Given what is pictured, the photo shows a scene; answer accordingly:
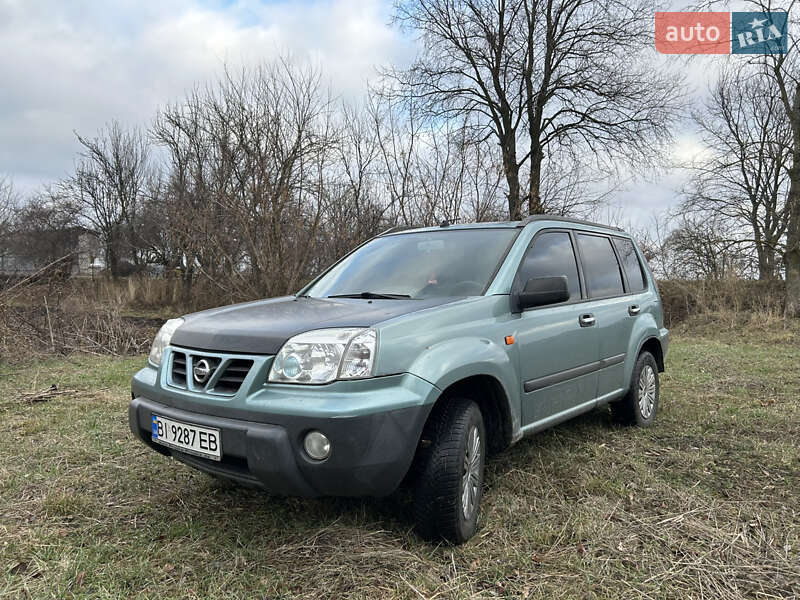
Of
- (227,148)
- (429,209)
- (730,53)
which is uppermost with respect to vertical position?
(730,53)

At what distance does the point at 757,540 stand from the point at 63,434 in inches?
183

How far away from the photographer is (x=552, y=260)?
3588mm

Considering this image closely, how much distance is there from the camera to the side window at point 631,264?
4.57m

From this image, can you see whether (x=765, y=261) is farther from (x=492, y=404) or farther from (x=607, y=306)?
(x=492, y=404)

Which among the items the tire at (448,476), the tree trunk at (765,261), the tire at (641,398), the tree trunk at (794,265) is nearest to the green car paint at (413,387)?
the tire at (448,476)

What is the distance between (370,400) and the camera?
221 centimetres

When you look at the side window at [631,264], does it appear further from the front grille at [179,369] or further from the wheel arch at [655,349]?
the front grille at [179,369]

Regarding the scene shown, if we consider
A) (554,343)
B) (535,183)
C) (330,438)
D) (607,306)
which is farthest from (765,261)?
(330,438)

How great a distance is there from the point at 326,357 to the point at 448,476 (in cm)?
76

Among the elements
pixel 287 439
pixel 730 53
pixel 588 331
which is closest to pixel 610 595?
pixel 287 439

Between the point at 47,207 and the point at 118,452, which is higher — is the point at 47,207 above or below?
above

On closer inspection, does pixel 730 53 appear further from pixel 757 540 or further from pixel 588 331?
pixel 757 540

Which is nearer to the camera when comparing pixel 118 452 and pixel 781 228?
pixel 118 452
